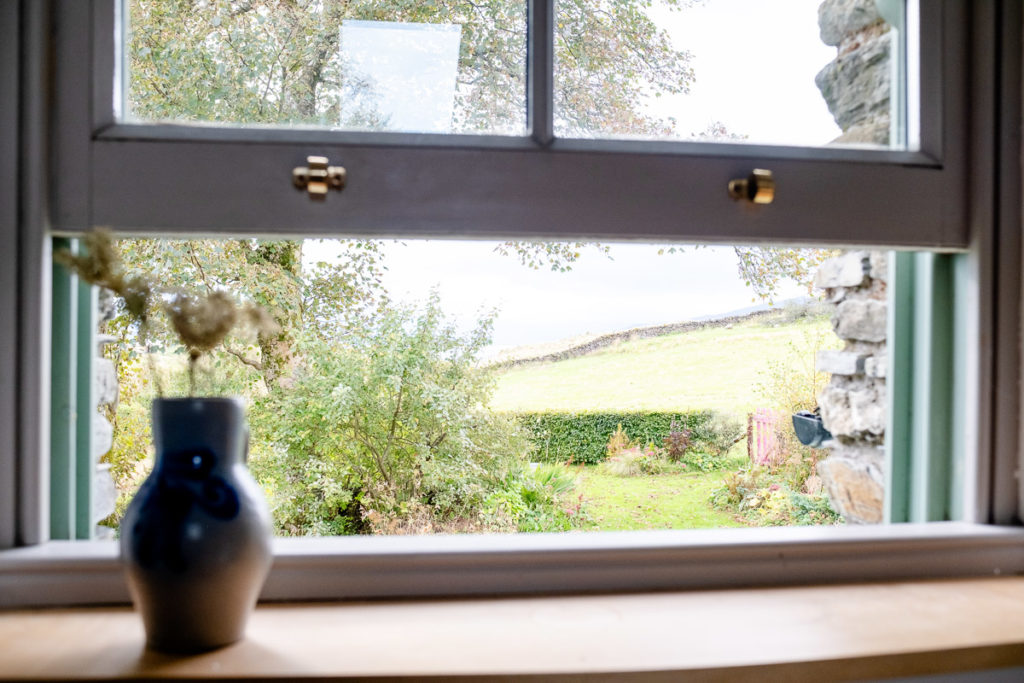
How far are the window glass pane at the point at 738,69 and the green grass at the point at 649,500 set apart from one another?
612mm

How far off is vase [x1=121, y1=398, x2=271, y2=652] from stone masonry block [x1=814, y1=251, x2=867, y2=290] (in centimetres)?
105

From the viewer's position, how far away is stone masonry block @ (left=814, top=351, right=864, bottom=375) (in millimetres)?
1286

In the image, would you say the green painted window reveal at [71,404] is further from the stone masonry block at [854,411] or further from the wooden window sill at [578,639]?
the stone masonry block at [854,411]

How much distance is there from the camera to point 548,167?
1062mm

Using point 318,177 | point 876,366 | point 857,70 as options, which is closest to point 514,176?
point 318,177

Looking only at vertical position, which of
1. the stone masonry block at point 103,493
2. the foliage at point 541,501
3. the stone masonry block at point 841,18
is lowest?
the foliage at point 541,501

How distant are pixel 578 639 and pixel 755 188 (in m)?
0.71

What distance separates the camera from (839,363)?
131cm

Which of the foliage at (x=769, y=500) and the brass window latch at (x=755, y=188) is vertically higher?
the brass window latch at (x=755, y=188)

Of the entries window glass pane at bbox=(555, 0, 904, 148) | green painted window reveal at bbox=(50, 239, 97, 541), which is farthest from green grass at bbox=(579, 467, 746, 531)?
green painted window reveal at bbox=(50, 239, 97, 541)

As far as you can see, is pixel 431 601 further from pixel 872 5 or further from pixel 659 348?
pixel 872 5

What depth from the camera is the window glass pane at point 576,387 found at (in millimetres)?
1248

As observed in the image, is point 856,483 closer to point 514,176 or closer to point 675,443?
point 675,443

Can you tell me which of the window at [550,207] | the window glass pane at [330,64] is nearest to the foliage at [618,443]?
the window at [550,207]
